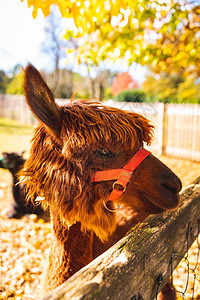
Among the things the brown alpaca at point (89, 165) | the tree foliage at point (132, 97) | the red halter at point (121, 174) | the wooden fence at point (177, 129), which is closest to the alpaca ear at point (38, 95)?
the brown alpaca at point (89, 165)

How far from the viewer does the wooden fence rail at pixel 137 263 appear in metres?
0.82

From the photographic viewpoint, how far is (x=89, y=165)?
1.46 meters

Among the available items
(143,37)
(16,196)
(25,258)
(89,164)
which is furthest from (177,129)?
(89,164)

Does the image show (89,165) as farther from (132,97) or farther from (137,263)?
(132,97)

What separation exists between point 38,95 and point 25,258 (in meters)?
2.89

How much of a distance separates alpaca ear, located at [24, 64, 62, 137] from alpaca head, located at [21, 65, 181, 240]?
0.02m

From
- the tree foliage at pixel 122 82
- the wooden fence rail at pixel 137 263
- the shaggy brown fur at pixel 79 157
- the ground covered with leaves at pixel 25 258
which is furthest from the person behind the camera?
the tree foliage at pixel 122 82

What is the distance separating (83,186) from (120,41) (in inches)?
172

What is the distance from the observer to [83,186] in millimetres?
1451

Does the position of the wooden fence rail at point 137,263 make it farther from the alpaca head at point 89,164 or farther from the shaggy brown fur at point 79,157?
the shaggy brown fur at point 79,157

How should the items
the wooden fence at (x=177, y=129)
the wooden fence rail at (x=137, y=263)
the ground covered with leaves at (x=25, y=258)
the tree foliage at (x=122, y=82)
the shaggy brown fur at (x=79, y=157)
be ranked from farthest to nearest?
the tree foliage at (x=122, y=82), the wooden fence at (x=177, y=129), the ground covered with leaves at (x=25, y=258), the shaggy brown fur at (x=79, y=157), the wooden fence rail at (x=137, y=263)

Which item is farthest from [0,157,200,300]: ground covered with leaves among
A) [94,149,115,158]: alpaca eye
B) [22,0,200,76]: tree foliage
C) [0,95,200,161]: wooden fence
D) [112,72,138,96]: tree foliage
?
[112,72,138,96]: tree foliage

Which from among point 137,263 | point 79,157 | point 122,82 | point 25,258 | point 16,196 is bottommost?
point 25,258

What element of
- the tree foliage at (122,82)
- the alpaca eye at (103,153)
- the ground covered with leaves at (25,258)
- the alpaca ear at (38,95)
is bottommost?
the ground covered with leaves at (25,258)
